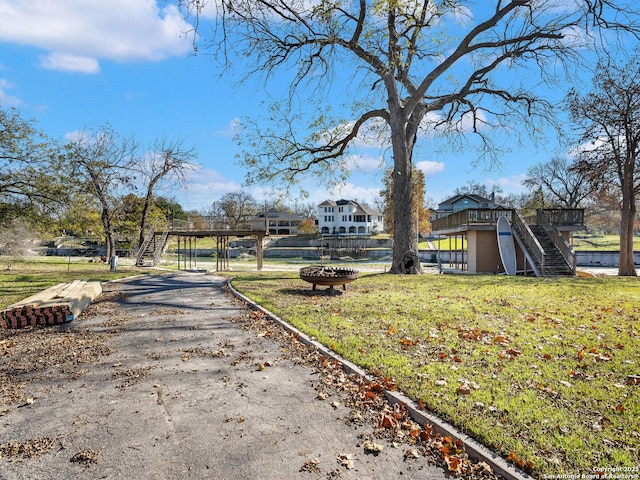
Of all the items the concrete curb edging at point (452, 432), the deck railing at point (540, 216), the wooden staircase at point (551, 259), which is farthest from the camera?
the deck railing at point (540, 216)

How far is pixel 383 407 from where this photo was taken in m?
4.22

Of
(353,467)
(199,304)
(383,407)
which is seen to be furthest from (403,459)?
(199,304)

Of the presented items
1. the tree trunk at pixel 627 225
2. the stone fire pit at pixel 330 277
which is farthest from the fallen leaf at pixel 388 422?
the tree trunk at pixel 627 225

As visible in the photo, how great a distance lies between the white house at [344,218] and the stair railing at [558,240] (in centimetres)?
7119

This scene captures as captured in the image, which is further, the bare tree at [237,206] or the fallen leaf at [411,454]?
the bare tree at [237,206]

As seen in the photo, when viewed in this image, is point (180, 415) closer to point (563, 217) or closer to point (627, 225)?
point (563, 217)

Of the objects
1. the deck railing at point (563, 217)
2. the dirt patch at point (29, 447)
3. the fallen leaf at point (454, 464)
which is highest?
the deck railing at point (563, 217)

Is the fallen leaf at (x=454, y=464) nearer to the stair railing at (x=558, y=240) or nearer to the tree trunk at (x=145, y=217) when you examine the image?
the stair railing at (x=558, y=240)

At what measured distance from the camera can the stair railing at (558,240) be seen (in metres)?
19.6

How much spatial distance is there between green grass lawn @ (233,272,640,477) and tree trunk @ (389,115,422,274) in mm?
6225

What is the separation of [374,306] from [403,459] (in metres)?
6.23

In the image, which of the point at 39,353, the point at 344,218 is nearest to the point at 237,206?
the point at 344,218

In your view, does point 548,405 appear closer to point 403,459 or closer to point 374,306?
point 403,459

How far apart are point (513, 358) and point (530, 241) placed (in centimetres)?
1797
